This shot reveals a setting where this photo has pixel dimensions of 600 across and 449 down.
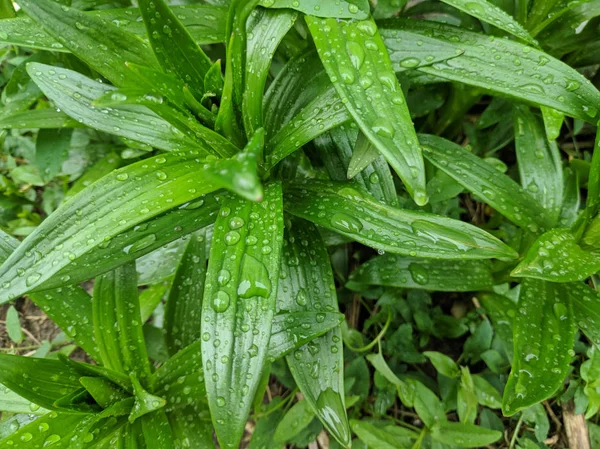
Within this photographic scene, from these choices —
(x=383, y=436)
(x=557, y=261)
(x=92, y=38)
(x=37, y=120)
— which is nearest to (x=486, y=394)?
(x=383, y=436)

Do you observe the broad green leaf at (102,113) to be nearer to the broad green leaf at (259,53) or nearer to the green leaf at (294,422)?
the broad green leaf at (259,53)

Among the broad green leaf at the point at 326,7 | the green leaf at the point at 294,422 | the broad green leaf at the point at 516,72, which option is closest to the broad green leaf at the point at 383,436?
the green leaf at the point at 294,422

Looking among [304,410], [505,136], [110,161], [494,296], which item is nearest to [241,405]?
[304,410]

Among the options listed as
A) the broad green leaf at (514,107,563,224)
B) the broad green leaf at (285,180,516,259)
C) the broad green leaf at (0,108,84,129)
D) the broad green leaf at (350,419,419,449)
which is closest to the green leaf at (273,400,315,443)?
the broad green leaf at (350,419,419,449)

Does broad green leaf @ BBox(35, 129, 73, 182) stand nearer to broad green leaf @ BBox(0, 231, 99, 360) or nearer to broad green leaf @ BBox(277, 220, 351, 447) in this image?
broad green leaf @ BBox(0, 231, 99, 360)

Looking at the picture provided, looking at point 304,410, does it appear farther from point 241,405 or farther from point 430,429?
point 241,405

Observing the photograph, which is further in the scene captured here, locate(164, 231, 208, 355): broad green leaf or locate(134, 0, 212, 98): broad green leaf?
locate(164, 231, 208, 355): broad green leaf

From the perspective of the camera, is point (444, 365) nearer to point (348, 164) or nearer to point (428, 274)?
point (428, 274)
